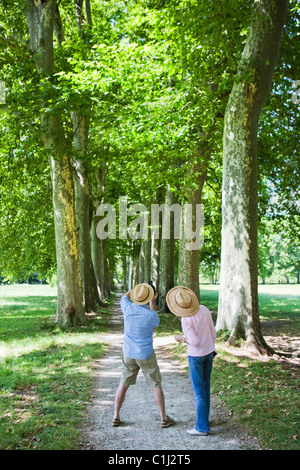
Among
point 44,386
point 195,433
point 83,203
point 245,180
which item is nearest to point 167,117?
point 245,180

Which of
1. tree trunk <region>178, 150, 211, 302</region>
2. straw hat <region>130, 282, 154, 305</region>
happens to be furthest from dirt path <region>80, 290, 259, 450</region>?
tree trunk <region>178, 150, 211, 302</region>

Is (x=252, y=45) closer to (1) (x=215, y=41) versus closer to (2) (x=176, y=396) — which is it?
(1) (x=215, y=41)

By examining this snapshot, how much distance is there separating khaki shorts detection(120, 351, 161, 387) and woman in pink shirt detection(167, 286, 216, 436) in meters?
0.51

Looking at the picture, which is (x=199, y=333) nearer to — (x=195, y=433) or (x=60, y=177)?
(x=195, y=433)

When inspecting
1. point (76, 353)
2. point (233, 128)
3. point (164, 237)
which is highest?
point (233, 128)

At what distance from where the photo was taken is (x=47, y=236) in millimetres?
24000

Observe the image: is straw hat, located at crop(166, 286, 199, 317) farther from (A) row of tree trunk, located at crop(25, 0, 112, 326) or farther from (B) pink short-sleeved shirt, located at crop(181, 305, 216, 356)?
(A) row of tree trunk, located at crop(25, 0, 112, 326)

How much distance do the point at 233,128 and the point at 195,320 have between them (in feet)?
19.8

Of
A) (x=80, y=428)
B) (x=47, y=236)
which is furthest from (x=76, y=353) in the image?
(x=47, y=236)

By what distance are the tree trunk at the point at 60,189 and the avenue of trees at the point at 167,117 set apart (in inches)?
1.7

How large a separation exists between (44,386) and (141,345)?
9.63 ft

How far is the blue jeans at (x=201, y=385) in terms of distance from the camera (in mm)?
5387

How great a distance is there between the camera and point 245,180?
9.91 meters
